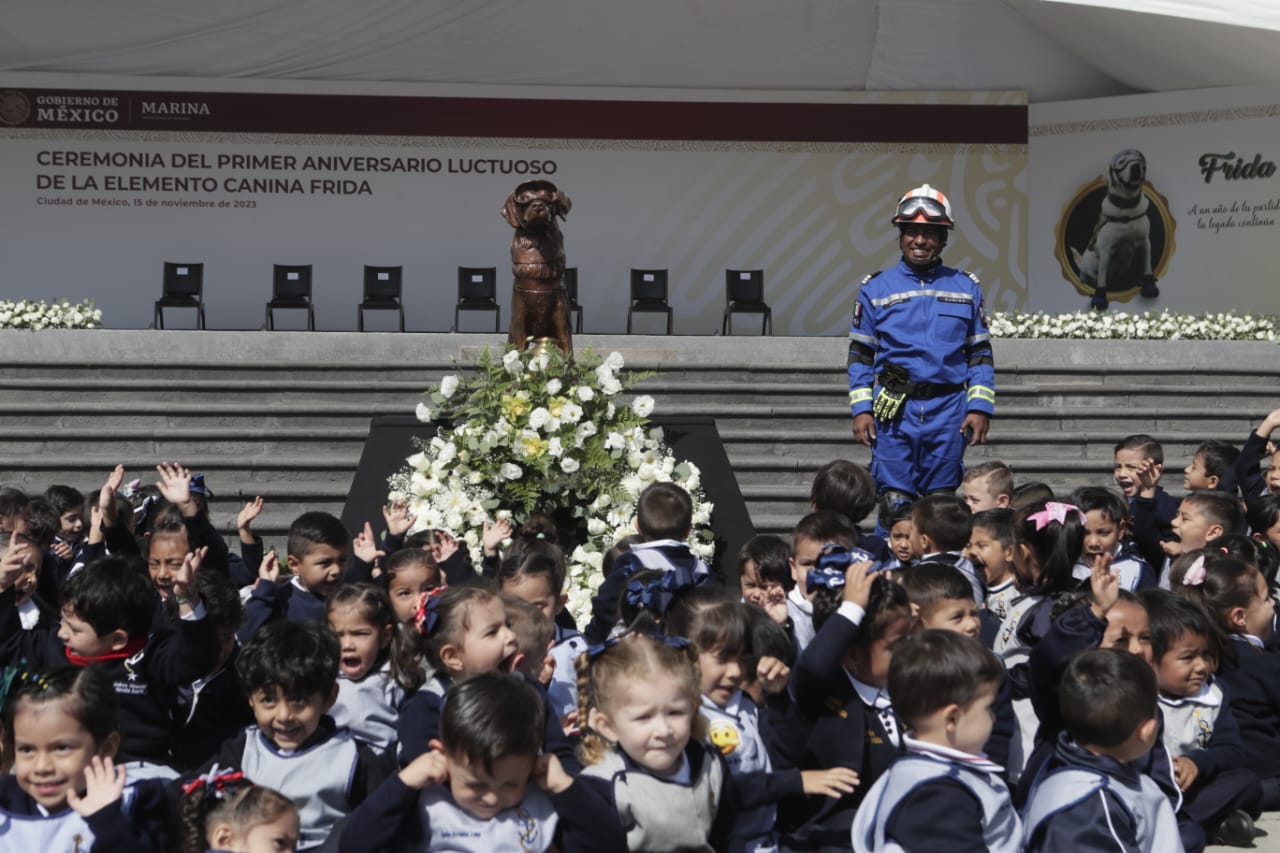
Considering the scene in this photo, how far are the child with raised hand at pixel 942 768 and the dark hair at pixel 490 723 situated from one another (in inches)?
29.4

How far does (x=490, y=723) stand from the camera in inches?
120

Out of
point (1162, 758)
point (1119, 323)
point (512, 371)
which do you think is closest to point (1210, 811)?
point (1162, 758)

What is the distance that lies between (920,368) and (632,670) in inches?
165

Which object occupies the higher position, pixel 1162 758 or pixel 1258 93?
pixel 1258 93

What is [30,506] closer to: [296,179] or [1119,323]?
[1119,323]

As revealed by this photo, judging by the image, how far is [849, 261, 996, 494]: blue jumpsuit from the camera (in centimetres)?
707

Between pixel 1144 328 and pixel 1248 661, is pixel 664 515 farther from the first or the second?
pixel 1144 328

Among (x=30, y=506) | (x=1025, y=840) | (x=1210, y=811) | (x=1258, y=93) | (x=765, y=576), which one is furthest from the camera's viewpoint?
(x=1258, y=93)

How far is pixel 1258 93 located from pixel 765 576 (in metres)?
15.1

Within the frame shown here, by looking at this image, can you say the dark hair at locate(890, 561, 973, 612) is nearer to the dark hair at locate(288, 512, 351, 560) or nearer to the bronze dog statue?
the dark hair at locate(288, 512, 351, 560)

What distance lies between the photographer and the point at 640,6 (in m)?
19.0

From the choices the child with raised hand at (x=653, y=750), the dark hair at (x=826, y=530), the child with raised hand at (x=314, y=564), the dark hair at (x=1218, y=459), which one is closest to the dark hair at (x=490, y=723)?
the child with raised hand at (x=653, y=750)

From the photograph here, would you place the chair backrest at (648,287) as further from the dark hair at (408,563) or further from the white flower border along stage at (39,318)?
Result: the dark hair at (408,563)

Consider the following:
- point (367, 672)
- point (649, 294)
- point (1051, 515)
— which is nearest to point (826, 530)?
point (1051, 515)
